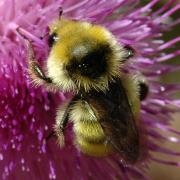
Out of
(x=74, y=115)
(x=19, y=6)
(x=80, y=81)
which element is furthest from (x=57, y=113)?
(x=19, y=6)

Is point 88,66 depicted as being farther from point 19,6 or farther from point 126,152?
point 19,6

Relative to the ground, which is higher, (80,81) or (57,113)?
(80,81)

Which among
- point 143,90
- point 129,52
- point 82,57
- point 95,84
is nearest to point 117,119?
point 95,84

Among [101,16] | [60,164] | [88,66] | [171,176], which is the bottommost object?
[171,176]

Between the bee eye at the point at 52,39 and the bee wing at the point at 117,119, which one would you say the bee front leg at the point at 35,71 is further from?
the bee wing at the point at 117,119

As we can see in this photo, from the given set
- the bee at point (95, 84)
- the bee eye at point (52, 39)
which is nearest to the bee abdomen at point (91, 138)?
the bee at point (95, 84)

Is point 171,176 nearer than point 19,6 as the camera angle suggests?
No

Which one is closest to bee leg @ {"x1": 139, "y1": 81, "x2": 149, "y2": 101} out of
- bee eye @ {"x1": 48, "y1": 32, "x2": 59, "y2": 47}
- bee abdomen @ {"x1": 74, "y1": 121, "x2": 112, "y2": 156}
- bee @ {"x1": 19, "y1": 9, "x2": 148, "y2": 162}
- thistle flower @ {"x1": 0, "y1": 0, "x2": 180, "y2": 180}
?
thistle flower @ {"x1": 0, "y1": 0, "x2": 180, "y2": 180}

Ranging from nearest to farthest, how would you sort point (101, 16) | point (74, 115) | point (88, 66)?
1. point (88, 66)
2. point (74, 115)
3. point (101, 16)

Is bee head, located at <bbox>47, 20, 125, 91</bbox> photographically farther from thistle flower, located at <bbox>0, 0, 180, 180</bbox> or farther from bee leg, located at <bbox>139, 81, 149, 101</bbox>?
bee leg, located at <bbox>139, 81, 149, 101</bbox>
